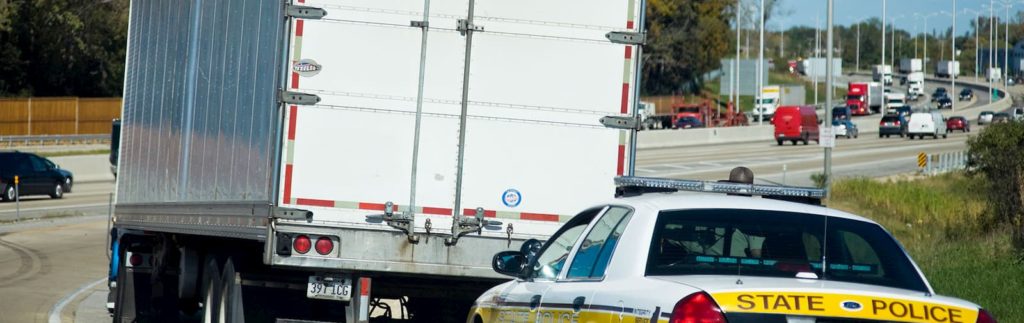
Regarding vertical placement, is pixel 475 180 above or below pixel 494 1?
below

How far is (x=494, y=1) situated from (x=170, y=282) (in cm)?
612

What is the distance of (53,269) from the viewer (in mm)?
24047

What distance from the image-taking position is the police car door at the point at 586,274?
6.74 meters

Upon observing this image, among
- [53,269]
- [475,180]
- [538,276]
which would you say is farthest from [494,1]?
[53,269]

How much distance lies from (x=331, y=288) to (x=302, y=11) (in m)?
1.99

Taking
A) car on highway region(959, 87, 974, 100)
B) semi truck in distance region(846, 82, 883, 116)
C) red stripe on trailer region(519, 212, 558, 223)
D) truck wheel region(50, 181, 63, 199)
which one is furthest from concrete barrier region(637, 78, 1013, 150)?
car on highway region(959, 87, 974, 100)

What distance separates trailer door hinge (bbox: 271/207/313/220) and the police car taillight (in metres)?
5.04

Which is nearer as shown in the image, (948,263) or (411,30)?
(411,30)

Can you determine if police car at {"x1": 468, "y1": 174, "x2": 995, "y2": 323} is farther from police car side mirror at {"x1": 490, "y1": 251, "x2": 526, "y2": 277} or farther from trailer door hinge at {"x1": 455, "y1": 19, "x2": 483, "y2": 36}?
trailer door hinge at {"x1": 455, "y1": 19, "x2": 483, "y2": 36}

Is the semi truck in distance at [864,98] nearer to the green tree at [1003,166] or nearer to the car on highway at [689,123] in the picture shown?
the car on highway at [689,123]

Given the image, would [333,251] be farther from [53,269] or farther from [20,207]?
[20,207]

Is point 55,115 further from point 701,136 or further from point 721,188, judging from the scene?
point 721,188

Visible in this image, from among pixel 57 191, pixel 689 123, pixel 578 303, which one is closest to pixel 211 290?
pixel 578 303

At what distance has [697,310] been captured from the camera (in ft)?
18.2
